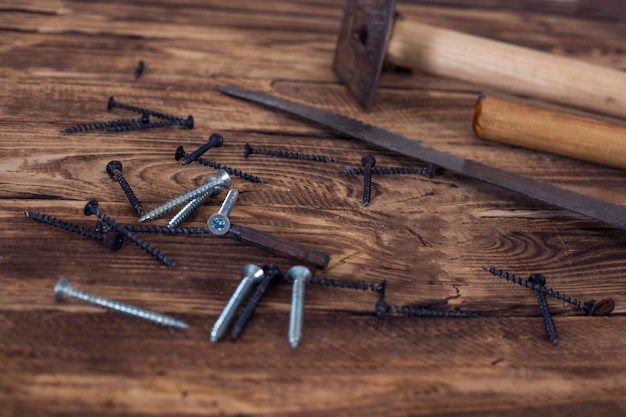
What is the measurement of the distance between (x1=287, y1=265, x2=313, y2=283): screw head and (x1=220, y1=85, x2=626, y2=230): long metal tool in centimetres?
72

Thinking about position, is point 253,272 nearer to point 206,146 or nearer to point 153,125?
point 206,146

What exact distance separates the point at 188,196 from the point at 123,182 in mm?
229

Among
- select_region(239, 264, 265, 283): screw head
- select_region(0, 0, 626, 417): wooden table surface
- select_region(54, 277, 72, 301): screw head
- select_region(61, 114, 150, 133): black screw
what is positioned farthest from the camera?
select_region(61, 114, 150, 133): black screw

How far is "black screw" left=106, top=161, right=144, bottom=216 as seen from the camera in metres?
1.92

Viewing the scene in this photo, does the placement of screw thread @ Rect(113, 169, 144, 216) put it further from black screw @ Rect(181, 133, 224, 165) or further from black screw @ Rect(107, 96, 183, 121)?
black screw @ Rect(107, 96, 183, 121)

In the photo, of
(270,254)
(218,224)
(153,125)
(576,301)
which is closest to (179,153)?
(153,125)

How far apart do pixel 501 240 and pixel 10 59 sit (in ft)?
6.83

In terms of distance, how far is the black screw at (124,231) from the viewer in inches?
70.0

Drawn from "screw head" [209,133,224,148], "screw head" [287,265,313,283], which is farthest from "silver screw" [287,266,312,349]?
"screw head" [209,133,224,148]

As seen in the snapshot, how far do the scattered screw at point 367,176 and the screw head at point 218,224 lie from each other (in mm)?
493

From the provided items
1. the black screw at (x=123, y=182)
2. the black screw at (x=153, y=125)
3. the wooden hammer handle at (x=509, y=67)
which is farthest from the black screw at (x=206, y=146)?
the wooden hammer handle at (x=509, y=67)

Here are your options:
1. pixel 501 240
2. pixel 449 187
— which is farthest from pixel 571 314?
pixel 449 187

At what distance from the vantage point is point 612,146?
2.30 metres

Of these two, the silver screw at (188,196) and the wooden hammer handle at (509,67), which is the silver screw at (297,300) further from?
the wooden hammer handle at (509,67)
